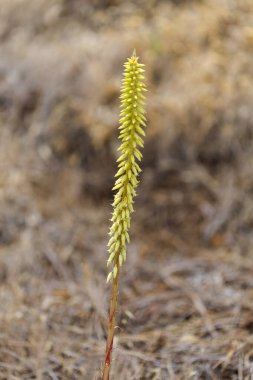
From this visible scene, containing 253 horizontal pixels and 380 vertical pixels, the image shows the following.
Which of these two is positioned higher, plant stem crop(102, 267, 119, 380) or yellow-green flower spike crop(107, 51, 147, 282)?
yellow-green flower spike crop(107, 51, 147, 282)

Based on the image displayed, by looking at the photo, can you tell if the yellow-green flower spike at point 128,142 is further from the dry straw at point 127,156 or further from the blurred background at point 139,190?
the blurred background at point 139,190

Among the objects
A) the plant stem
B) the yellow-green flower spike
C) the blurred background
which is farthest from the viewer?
the blurred background

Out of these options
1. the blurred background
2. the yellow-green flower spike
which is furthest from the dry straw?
the blurred background

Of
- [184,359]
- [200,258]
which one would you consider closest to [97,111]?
[200,258]

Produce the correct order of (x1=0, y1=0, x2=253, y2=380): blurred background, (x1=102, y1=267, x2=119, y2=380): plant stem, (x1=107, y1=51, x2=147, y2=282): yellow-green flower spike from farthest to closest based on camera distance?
(x1=0, y1=0, x2=253, y2=380): blurred background
(x1=102, y1=267, x2=119, y2=380): plant stem
(x1=107, y1=51, x2=147, y2=282): yellow-green flower spike

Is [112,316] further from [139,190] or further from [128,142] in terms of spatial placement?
[139,190]

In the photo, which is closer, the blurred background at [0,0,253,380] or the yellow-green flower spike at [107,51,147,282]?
the yellow-green flower spike at [107,51,147,282]

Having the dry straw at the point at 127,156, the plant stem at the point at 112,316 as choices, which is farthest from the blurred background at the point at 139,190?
the dry straw at the point at 127,156

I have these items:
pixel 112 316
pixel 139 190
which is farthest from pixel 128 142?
pixel 139 190

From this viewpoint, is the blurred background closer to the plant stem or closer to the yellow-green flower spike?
the plant stem
